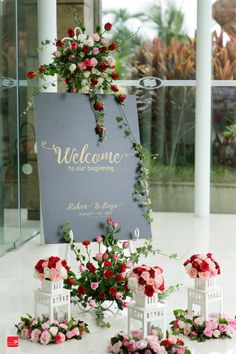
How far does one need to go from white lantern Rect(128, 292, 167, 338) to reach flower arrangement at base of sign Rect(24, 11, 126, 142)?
4.86 ft

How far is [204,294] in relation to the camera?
16.3 feet

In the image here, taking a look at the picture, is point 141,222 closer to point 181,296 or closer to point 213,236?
point 181,296

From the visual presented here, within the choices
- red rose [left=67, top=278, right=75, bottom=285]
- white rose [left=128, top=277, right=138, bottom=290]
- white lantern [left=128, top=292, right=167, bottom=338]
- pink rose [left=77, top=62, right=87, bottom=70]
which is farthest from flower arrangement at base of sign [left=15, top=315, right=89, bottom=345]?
pink rose [left=77, top=62, right=87, bottom=70]

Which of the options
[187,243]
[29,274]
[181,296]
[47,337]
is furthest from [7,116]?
[47,337]

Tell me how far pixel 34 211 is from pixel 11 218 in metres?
0.67

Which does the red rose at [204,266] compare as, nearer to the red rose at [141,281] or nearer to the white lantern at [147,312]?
the white lantern at [147,312]

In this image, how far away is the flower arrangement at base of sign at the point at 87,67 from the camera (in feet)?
18.1

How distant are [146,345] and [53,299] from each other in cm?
77

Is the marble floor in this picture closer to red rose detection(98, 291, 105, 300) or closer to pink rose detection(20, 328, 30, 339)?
pink rose detection(20, 328, 30, 339)

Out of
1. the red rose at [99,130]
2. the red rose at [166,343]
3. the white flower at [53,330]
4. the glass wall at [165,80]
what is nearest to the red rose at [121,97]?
the red rose at [99,130]

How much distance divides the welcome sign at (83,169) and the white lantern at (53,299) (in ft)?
1.53

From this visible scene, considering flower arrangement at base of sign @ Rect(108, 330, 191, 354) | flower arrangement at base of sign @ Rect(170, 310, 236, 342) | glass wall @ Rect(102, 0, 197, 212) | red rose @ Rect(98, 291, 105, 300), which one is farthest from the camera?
glass wall @ Rect(102, 0, 197, 212)

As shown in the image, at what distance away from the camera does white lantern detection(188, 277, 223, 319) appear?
196 inches

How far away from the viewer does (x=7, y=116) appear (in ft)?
25.6
